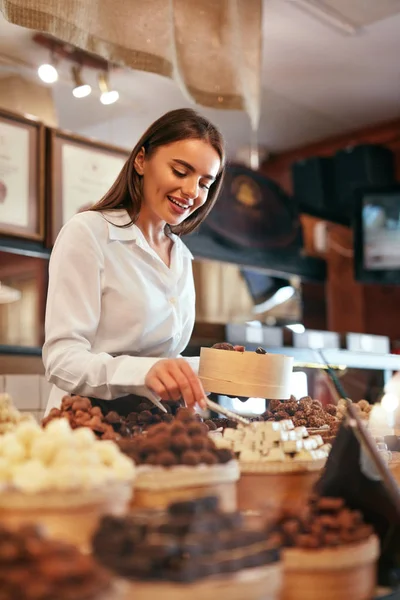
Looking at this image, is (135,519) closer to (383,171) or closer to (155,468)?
(155,468)

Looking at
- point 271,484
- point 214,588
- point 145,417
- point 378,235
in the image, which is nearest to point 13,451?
point 214,588

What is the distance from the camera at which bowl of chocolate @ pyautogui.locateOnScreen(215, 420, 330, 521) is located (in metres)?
1.34

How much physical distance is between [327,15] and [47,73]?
69.0 inches

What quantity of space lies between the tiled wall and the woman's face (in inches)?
60.4

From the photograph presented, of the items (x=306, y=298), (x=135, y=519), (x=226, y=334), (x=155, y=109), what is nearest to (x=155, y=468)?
(x=135, y=519)

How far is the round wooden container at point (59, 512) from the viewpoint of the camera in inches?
37.4

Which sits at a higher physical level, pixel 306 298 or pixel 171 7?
pixel 171 7

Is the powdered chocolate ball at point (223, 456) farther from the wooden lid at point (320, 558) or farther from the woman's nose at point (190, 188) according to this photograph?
the woman's nose at point (190, 188)

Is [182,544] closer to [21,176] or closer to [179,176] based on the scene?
[179,176]

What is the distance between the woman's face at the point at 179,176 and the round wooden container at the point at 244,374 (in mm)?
474

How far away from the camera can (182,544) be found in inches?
34.2

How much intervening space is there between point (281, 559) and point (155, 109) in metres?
5.10

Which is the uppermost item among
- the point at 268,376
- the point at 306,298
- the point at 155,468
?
the point at 306,298

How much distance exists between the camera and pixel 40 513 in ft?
3.14
